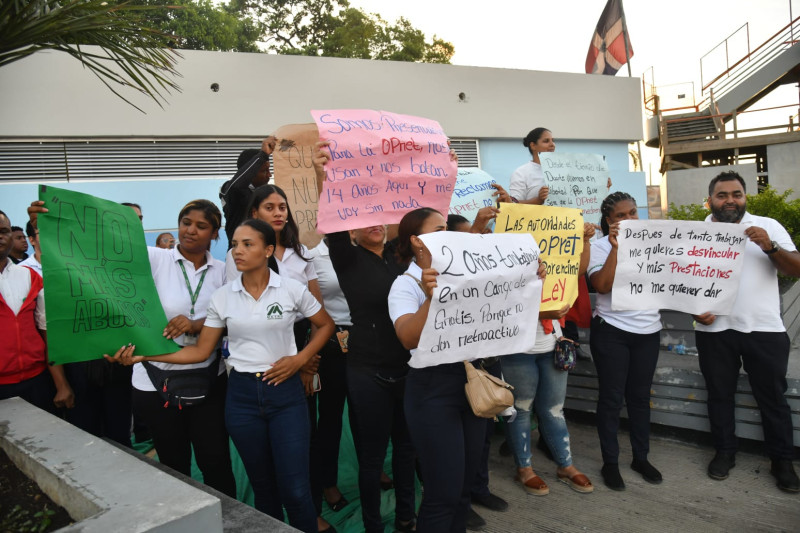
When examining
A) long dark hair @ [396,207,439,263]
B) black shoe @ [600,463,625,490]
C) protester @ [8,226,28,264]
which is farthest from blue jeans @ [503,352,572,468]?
protester @ [8,226,28,264]

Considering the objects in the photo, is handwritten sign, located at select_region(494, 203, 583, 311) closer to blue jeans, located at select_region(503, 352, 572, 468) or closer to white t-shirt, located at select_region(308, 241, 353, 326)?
blue jeans, located at select_region(503, 352, 572, 468)

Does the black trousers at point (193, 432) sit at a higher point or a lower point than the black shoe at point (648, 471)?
higher

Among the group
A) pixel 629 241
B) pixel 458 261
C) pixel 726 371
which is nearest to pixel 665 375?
pixel 726 371

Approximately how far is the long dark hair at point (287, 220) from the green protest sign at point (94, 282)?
681mm

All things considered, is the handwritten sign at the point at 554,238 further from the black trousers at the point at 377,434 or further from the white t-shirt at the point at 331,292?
the black trousers at the point at 377,434

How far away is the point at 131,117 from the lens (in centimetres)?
937

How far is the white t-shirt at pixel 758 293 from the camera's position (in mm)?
3895

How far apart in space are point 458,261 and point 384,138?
1.14 meters

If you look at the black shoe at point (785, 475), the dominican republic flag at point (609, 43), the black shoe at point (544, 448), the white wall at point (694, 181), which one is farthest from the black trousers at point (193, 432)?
the white wall at point (694, 181)

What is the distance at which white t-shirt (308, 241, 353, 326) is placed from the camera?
3607mm

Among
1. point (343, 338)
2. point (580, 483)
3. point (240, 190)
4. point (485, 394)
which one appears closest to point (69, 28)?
point (240, 190)

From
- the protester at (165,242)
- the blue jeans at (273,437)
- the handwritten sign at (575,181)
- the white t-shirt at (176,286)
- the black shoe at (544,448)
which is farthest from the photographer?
the protester at (165,242)

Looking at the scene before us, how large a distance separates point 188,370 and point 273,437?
604 millimetres

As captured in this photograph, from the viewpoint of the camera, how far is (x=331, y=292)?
3.63 m
